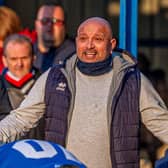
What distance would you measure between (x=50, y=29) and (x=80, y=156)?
6.51ft

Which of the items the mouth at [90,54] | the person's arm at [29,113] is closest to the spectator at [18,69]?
the person's arm at [29,113]

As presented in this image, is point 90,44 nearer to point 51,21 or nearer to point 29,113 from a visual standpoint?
point 29,113

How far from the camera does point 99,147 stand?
471 centimetres

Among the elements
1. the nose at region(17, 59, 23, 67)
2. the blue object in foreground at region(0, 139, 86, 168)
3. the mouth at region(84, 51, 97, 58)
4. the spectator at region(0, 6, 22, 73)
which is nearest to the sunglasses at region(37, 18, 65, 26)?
the spectator at region(0, 6, 22, 73)

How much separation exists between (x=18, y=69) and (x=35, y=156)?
3.23 m

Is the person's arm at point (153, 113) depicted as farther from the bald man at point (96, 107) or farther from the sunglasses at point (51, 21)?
the sunglasses at point (51, 21)

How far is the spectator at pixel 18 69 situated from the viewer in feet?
19.0

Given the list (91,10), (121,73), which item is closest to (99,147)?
(121,73)

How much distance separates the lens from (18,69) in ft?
19.4

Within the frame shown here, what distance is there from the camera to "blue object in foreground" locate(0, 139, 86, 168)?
2.66m

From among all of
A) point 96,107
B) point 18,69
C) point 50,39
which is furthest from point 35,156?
point 50,39

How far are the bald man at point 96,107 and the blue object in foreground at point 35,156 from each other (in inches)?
73.5

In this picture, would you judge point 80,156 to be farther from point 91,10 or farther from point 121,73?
point 91,10

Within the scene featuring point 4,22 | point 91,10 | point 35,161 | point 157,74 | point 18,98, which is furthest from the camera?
point 91,10
